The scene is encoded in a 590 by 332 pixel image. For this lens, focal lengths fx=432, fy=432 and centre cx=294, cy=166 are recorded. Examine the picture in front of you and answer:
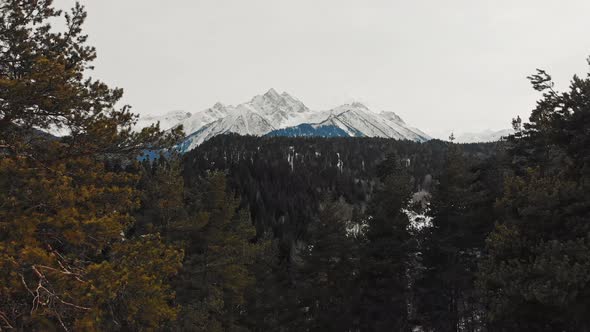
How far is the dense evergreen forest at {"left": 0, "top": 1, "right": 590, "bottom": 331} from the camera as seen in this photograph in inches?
312

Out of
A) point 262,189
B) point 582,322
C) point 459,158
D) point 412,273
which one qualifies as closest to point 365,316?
point 412,273

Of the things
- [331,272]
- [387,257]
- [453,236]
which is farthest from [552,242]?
[331,272]

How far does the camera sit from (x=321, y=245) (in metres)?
25.1

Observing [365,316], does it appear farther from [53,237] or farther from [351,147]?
[351,147]

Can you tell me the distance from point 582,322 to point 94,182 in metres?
13.1

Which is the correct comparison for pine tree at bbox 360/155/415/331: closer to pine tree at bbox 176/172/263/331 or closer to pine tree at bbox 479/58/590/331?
pine tree at bbox 176/172/263/331

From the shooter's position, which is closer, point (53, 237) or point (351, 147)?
point (53, 237)

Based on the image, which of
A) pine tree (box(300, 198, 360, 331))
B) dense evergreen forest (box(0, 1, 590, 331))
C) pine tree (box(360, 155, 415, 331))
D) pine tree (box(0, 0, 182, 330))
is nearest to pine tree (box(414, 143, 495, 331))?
dense evergreen forest (box(0, 1, 590, 331))

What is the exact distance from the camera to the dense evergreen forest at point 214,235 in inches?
312

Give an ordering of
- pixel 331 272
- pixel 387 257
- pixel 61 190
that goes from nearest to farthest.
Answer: pixel 61 190 < pixel 387 257 < pixel 331 272

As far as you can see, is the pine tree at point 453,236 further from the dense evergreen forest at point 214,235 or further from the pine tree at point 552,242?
the pine tree at point 552,242

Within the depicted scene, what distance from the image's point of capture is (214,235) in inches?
789

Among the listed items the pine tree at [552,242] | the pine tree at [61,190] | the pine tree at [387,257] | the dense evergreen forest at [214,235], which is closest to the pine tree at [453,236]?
the dense evergreen forest at [214,235]

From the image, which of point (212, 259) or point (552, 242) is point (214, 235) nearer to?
point (212, 259)
